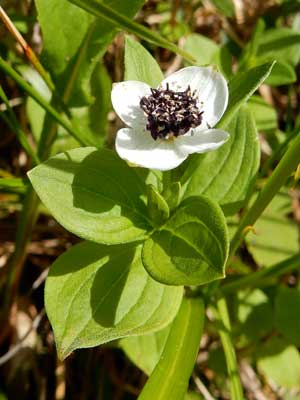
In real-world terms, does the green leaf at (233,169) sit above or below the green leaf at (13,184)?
above

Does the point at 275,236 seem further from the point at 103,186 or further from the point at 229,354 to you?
the point at 103,186

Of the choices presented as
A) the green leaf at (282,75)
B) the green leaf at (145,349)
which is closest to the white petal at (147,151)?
the green leaf at (145,349)

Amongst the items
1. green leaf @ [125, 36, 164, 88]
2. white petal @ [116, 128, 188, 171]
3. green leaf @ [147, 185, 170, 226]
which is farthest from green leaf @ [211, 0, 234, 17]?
green leaf @ [147, 185, 170, 226]

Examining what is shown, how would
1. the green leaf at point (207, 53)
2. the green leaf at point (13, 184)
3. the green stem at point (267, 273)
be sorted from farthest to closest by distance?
1. the green leaf at point (207, 53)
2. the green stem at point (267, 273)
3. the green leaf at point (13, 184)

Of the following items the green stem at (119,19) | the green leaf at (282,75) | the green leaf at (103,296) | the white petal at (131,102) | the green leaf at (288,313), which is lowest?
the green leaf at (288,313)

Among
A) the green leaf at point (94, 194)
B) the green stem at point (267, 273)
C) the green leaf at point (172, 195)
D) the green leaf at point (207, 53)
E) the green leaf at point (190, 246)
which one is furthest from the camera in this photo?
the green leaf at point (207, 53)

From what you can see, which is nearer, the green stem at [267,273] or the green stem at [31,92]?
the green stem at [31,92]

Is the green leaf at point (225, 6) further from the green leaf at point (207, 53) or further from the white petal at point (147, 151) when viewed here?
the white petal at point (147, 151)
